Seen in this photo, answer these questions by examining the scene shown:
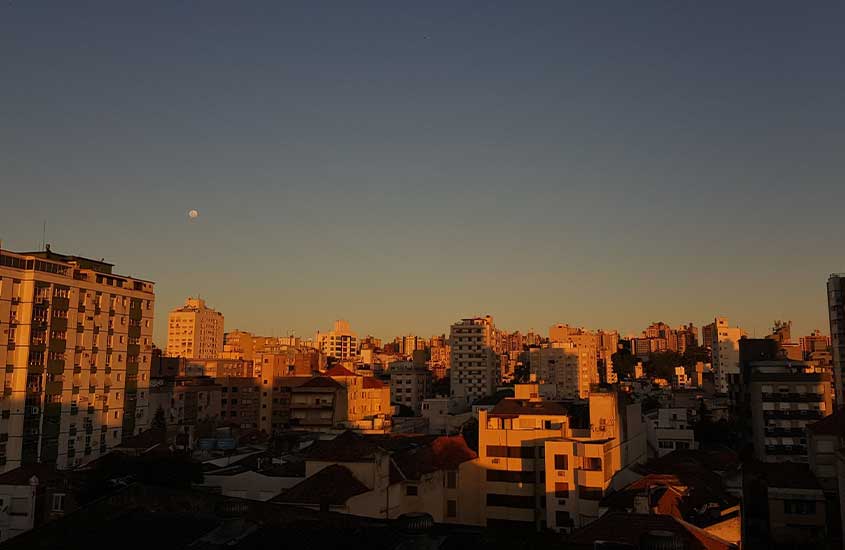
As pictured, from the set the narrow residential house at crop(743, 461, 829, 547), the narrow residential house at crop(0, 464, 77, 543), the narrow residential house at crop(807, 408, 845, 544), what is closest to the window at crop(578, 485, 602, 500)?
the narrow residential house at crop(743, 461, 829, 547)

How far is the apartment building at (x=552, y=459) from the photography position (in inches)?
1951

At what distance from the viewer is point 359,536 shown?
72.2 ft

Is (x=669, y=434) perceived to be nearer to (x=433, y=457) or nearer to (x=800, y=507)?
(x=800, y=507)

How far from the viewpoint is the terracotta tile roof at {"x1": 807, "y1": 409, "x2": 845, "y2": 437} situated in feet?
182

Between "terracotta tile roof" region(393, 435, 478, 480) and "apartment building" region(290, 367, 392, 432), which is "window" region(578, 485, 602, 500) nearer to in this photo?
"terracotta tile roof" region(393, 435, 478, 480)

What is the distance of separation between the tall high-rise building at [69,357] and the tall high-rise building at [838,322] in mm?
76780

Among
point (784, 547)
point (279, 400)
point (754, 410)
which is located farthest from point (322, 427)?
point (784, 547)

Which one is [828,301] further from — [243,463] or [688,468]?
[243,463]

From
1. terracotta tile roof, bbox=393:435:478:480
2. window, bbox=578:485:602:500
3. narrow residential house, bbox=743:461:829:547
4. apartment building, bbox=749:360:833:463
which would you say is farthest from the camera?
apartment building, bbox=749:360:833:463

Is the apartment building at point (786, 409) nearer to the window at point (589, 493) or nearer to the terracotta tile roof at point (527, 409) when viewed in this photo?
the terracotta tile roof at point (527, 409)

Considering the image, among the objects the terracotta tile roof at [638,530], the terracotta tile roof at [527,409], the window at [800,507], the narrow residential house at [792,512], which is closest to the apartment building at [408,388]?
the terracotta tile roof at [527,409]

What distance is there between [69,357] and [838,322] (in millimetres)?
80205

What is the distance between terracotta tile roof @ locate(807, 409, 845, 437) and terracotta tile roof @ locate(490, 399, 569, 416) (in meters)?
19.5

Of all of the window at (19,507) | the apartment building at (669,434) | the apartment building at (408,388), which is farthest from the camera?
the apartment building at (408,388)
